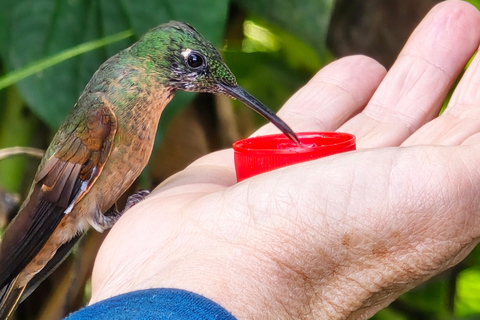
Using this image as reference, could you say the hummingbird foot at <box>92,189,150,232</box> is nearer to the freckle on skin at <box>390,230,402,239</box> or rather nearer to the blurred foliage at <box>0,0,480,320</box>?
the blurred foliage at <box>0,0,480,320</box>

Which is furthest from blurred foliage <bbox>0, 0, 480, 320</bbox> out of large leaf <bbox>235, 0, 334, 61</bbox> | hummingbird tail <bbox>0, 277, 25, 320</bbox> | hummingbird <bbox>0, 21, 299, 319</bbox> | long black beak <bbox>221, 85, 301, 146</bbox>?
hummingbird tail <bbox>0, 277, 25, 320</bbox>

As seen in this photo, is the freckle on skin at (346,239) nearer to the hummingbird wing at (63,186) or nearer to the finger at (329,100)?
the finger at (329,100)

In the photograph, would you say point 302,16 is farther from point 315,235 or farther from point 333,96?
point 315,235

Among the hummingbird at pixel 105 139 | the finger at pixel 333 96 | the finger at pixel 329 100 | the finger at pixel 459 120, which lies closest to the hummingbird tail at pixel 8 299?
the hummingbird at pixel 105 139

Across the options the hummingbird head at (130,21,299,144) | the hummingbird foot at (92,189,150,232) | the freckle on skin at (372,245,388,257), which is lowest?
the hummingbird foot at (92,189,150,232)

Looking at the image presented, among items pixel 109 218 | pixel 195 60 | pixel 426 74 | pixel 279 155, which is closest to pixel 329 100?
pixel 426 74

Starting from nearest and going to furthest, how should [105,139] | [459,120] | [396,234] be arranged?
1. [396,234]
2. [459,120]
3. [105,139]
